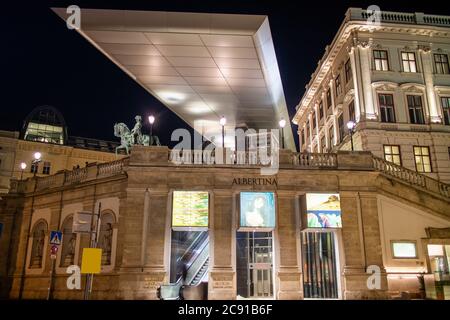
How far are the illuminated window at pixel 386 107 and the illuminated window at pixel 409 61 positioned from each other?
3.14m

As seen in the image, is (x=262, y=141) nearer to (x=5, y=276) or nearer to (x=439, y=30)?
(x=439, y=30)

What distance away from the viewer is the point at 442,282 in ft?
68.7

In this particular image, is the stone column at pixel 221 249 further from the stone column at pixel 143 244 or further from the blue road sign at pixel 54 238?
the blue road sign at pixel 54 238

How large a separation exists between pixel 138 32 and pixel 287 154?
10.7 m

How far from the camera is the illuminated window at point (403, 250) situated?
2302 cm

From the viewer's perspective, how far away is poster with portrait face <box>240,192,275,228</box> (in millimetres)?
21984

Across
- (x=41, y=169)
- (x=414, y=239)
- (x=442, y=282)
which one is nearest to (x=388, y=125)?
(x=414, y=239)

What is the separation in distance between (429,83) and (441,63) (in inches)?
108

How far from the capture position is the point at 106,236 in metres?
24.3

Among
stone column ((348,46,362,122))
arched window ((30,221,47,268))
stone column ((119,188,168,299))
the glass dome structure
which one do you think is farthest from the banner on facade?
the glass dome structure

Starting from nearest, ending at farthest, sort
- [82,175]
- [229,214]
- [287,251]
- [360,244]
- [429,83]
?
1. [287,251]
2. [360,244]
3. [229,214]
4. [82,175]
5. [429,83]

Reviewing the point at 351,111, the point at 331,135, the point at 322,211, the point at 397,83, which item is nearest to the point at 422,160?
the point at 397,83

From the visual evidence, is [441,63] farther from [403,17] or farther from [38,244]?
[38,244]
